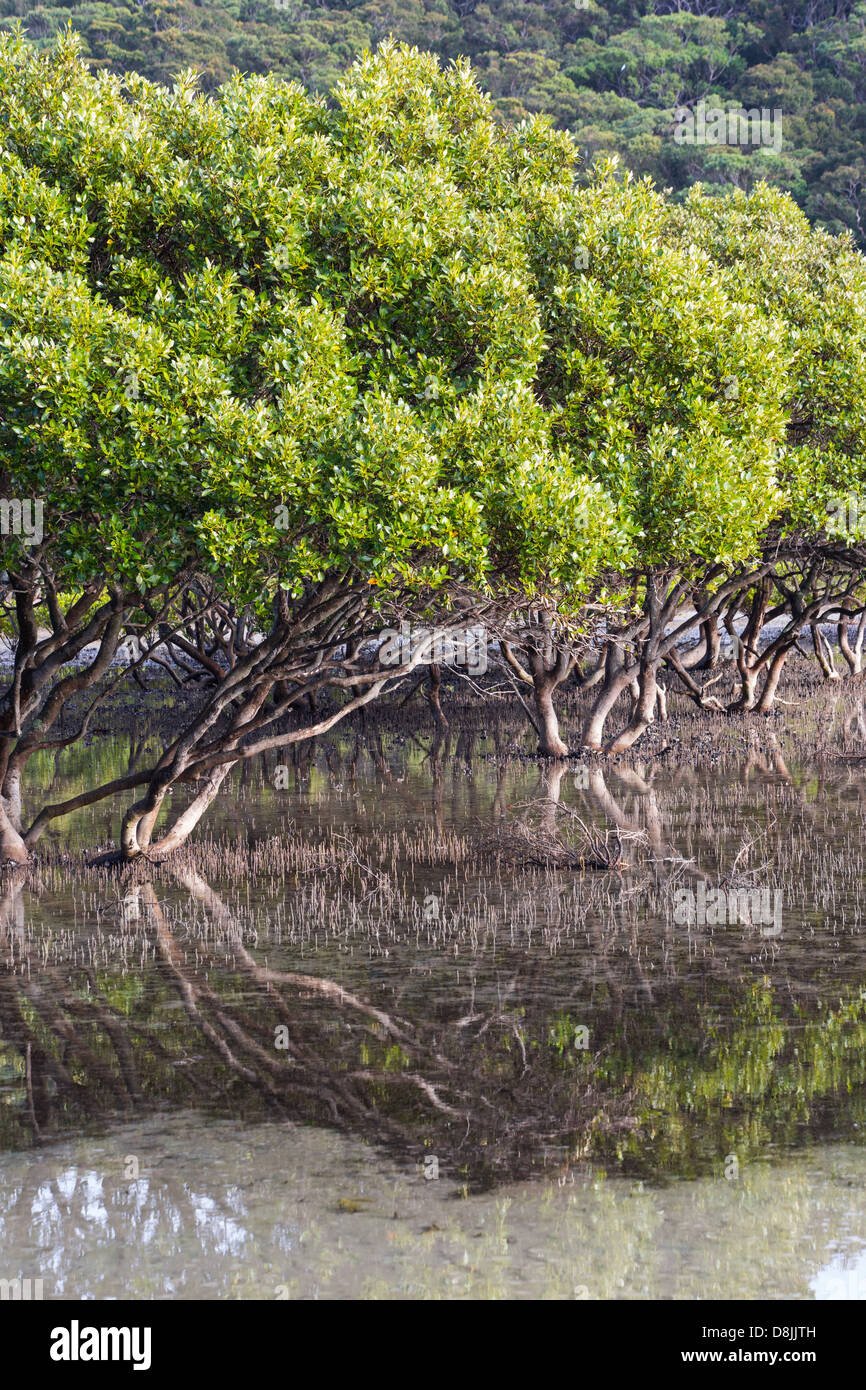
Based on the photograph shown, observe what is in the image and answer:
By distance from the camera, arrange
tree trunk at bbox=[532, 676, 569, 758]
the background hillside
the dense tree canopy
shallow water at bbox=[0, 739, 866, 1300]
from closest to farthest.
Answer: shallow water at bbox=[0, 739, 866, 1300], the dense tree canopy, tree trunk at bbox=[532, 676, 569, 758], the background hillside

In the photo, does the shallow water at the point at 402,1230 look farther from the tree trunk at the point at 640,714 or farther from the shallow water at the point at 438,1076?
the tree trunk at the point at 640,714

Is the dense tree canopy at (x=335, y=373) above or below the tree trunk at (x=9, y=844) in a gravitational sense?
above

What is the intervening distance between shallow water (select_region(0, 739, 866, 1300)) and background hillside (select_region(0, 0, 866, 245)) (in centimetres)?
6600

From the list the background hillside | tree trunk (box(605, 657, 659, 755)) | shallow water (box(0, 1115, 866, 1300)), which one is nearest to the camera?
shallow water (box(0, 1115, 866, 1300))

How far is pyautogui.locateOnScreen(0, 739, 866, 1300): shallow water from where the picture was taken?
6.41 metres

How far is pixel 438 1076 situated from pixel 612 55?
296ft

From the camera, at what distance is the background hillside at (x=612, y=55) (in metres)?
76.4

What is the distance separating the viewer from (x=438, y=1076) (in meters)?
8.85

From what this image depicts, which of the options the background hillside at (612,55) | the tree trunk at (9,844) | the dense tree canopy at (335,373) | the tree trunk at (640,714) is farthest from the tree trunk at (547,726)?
the background hillside at (612,55)

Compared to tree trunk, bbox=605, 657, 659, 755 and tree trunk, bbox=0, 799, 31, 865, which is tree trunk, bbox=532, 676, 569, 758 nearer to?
tree trunk, bbox=605, 657, 659, 755

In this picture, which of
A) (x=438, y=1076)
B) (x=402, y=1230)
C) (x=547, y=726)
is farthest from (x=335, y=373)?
(x=547, y=726)

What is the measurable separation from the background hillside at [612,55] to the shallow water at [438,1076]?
65998 millimetres

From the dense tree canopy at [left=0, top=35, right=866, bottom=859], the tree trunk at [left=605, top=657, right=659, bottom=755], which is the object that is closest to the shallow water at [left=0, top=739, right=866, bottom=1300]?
the dense tree canopy at [left=0, top=35, right=866, bottom=859]

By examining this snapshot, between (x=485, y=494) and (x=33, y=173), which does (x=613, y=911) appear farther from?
(x=33, y=173)
